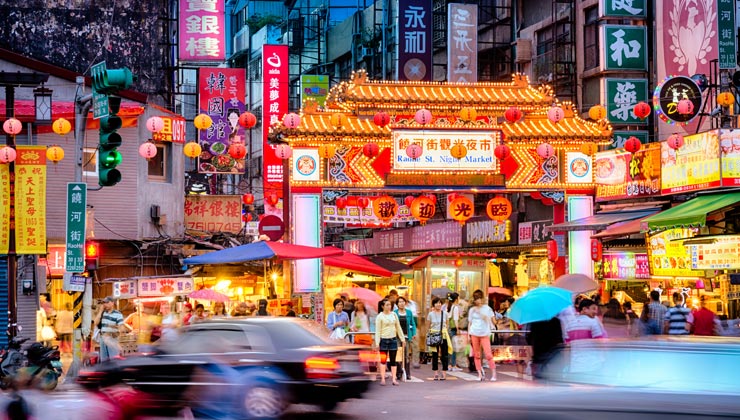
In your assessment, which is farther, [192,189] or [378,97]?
[192,189]

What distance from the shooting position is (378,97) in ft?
90.9

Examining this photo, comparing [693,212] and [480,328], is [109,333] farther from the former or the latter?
[693,212]

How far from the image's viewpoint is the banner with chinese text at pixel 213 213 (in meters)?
32.8

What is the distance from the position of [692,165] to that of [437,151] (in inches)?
237

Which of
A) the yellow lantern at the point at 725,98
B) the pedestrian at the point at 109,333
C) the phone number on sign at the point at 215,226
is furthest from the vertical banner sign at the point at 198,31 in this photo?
the yellow lantern at the point at 725,98

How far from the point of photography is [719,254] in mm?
23719

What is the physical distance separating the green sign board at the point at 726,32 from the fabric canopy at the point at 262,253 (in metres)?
10.6

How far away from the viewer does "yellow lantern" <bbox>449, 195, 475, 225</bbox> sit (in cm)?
2986

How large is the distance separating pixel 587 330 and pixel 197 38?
23.3m

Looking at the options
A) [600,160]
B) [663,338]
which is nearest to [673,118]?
[600,160]

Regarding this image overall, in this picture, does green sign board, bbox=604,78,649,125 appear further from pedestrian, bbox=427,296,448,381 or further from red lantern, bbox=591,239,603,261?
pedestrian, bbox=427,296,448,381

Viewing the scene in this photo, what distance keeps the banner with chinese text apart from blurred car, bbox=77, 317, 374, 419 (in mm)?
18855

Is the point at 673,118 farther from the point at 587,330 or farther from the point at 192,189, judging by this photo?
the point at 192,189

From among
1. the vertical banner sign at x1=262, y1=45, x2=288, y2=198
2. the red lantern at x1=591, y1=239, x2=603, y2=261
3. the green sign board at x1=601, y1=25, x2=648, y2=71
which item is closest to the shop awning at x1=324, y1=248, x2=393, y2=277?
the red lantern at x1=591, y1=239, x2=603, y2=261
